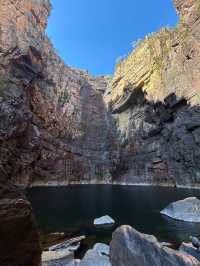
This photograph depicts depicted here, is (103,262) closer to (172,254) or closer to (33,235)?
(172,254)

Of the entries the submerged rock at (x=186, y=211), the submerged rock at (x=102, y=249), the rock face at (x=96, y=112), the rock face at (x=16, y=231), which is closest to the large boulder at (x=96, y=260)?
the submerged rock at (x=102, y=249)

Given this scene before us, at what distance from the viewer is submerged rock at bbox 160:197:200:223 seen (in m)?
18.8

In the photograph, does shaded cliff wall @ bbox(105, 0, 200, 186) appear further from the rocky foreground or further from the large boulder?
the rocky foreground

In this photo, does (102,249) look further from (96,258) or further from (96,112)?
(96,112)

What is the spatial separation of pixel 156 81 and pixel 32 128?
3461 cm

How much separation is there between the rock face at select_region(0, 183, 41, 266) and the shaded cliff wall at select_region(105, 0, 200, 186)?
4732 cm

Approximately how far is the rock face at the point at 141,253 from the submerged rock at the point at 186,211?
14167mm

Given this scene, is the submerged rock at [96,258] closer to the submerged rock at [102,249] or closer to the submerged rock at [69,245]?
the submerged rock at [102,249]

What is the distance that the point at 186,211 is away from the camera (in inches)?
770

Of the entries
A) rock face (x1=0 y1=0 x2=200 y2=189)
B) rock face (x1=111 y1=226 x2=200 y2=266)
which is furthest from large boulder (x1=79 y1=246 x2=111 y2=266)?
rock face (x1=0 y1=0 x2=200 y2=189)

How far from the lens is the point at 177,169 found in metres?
52.4

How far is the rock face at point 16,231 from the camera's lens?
3924 millimetres

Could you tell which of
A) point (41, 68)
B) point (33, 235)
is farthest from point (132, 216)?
point (41, 68)

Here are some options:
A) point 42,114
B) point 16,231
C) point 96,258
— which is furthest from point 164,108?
point 16,231
